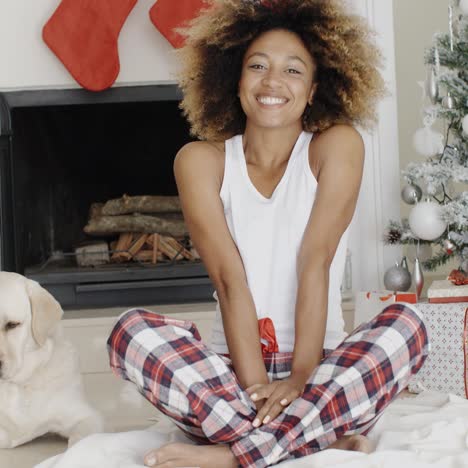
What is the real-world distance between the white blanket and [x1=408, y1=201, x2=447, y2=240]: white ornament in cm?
63

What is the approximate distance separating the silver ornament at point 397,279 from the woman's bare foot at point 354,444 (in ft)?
3.44

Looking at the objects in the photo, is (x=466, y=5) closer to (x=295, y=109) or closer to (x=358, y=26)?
(x=358, y=26)

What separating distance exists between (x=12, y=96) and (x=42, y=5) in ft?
0.98

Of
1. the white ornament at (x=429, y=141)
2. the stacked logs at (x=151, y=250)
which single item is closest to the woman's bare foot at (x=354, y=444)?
the white ornament at (x=429, y=141)

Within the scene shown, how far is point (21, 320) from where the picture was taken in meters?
1.98

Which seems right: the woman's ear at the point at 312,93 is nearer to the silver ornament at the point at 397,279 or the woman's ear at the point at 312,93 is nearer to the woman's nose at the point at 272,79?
the woman's nose at the point at 272,79

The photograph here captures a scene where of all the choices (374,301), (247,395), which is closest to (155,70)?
(374,301)

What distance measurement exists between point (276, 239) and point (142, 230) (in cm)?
119

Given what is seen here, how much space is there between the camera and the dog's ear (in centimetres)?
199

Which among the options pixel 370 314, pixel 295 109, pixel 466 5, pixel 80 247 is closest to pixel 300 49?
pixel 295 109

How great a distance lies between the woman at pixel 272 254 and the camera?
1.63 m

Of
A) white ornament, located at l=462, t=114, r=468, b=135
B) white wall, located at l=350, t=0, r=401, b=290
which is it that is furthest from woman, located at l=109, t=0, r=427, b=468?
white wall, located at l=350, t=0, r=401, b=290

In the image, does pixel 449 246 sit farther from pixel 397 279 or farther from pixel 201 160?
pixel 201 160

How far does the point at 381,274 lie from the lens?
291 centimetres
